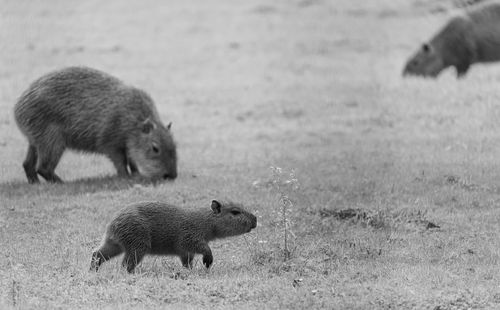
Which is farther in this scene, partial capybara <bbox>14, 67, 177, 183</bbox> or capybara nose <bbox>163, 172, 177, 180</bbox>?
partial capybara <bbox>14, 67, 177, 183</bbox>

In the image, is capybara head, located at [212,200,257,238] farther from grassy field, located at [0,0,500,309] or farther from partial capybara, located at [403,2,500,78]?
partial capybara, located at [403,2,500,78]

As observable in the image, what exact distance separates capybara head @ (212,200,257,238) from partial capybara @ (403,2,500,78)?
13584 mm

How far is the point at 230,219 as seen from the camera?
8.49m

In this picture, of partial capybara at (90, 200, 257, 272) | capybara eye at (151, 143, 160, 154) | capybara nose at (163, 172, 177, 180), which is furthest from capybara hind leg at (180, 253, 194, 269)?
capybara eye at (151, 143, 160, 154)

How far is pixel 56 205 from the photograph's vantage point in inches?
428

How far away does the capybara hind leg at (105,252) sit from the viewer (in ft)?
25.8

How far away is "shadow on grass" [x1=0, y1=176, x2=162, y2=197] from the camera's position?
1173 cm

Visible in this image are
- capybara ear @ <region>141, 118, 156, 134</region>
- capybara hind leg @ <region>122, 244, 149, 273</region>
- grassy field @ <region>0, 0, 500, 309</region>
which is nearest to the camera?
grassy field @ <region>0, 0, 500, 309</region>

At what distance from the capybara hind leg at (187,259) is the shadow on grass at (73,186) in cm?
377

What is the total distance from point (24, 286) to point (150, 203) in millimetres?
1461

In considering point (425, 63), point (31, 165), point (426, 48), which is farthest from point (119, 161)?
A: point (426, 48)

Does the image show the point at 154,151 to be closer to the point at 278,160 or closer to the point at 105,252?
the point at 278,160

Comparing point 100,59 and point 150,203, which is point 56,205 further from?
point 100,59

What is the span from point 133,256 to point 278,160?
6.20 meters
